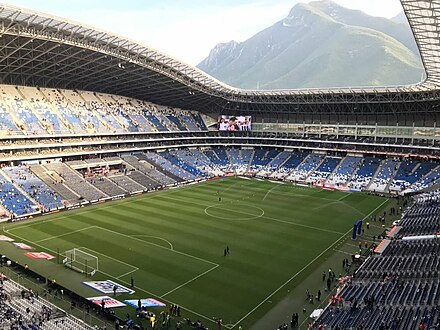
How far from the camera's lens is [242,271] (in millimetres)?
29438

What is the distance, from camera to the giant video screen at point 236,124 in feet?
295

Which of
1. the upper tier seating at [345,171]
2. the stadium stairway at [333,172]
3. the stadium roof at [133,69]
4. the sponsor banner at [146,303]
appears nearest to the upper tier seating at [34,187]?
the stadium roof at [133,69]

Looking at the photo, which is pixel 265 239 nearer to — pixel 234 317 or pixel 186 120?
pixel 234 317

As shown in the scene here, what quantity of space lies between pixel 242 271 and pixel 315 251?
8.10 meters

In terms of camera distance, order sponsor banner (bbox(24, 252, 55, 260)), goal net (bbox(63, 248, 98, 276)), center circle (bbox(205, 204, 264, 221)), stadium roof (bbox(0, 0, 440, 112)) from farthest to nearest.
→ center circle (bbox(205, 204, 264, 221)) → stadium roof (bbox(0, 0, 440, 112)) → sponsor banner (bbox(24, 252, 55, 260)) → goal net (bbox(63, 248, 98, 276))

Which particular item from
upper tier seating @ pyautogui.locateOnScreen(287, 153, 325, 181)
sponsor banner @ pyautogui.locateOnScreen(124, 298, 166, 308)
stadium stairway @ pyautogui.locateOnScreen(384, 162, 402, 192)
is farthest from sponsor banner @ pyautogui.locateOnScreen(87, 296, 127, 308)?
upper tier seating @ pyautogui.locateOnScreen(287, 153, 325, 181)

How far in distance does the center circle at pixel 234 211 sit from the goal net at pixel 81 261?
677 inches

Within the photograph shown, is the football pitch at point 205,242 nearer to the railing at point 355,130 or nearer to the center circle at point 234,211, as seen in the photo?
the center circle at point 234,211

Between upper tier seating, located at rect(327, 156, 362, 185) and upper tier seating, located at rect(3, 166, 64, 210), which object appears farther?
upper tier seating, located at rect(327, 156, 362, 185)

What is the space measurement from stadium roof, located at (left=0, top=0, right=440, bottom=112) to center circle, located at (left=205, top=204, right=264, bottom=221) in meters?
24.9

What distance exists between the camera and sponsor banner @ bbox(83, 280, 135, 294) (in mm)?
25750

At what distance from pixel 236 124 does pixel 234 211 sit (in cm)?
4505

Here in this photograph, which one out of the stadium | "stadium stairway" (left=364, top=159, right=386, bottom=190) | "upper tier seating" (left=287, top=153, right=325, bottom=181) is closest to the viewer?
the stadium

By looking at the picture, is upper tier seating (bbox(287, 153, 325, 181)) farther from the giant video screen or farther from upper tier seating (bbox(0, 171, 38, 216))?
upper tier seating (bbox(0, 171, 38, 216))
